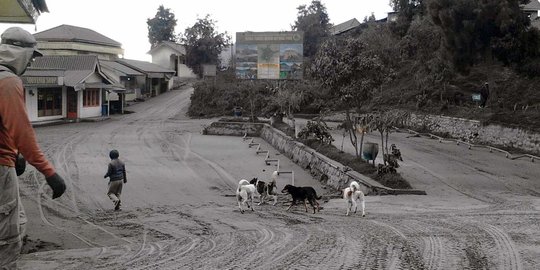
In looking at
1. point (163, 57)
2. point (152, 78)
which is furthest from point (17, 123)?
point (163, 57)

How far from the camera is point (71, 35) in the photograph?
53000mm

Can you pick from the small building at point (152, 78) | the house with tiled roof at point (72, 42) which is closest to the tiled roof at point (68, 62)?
the house with tiled roof at point (72, 42)

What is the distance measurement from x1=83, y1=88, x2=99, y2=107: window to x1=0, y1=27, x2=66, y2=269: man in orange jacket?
37610mm

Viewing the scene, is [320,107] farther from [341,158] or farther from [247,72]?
[341,158]

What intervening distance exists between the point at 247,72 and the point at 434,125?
53.3ft

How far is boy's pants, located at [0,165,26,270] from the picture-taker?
359cm

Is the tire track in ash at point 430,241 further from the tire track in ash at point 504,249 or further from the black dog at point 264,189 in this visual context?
the black dog at point 264,189

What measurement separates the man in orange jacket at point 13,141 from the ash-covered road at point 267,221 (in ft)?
7.73

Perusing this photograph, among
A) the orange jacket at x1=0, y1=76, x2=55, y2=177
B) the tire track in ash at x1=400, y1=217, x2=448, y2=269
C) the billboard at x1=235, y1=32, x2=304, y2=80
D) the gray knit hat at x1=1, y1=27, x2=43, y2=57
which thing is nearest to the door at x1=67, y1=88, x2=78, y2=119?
the billboard at x1=235, y1=32, x2=304, y2=80

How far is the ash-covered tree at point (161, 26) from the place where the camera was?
78125 mm

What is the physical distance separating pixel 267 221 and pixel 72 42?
47348 millimetres

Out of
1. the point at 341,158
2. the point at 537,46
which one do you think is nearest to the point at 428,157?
the point at 341,158

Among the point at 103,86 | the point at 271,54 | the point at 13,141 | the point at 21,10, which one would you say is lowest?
the point at 13,141

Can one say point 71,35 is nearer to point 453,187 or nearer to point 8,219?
point 453,187
